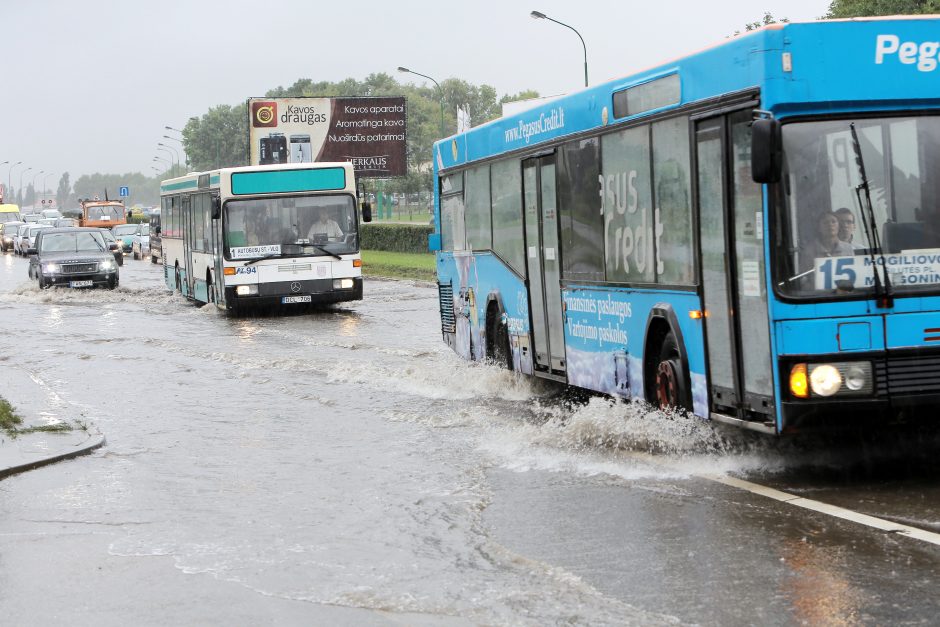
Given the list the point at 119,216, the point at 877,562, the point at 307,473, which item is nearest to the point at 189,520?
the point at 307,473

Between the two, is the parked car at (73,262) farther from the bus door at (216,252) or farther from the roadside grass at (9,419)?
the roadside grass at (9,419)

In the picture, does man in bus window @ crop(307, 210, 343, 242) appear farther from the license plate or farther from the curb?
the curb

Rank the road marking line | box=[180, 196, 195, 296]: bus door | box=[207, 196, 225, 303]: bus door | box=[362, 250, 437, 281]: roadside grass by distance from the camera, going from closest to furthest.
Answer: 1. the road marking line
2. box=[207, 196, 225, 303]: bus door
3. box=[180, 196, 195, 296]: bus door
4. box=[362, 250, 437, 281]: roadside grass

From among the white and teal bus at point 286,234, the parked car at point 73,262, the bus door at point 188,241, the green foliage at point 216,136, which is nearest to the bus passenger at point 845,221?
the white and teal bus at point 286,234

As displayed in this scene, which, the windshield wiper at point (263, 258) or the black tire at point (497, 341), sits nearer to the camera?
the black tire at point (497, 341)

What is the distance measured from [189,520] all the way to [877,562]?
13.6ft

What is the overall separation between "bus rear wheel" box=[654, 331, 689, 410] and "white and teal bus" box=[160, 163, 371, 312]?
58.9 feet

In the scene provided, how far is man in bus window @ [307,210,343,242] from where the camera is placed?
94.1ft

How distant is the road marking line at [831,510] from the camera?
25.1 ft

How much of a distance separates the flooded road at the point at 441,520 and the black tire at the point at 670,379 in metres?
0.14

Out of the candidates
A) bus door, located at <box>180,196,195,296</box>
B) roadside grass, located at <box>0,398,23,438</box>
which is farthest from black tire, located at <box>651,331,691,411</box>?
bus door, located at <box>180,196,195,296</box>

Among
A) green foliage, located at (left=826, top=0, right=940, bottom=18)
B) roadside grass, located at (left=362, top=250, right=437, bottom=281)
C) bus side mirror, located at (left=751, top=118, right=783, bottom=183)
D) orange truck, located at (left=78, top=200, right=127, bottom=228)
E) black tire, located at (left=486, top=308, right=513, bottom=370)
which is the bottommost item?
black tire, located at (left=486, top=308, right=513, bottom=370)

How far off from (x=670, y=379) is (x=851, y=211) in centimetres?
229

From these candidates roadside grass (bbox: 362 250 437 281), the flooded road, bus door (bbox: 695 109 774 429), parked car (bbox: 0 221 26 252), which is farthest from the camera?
parked car (bbox: 0 221 26 252)
